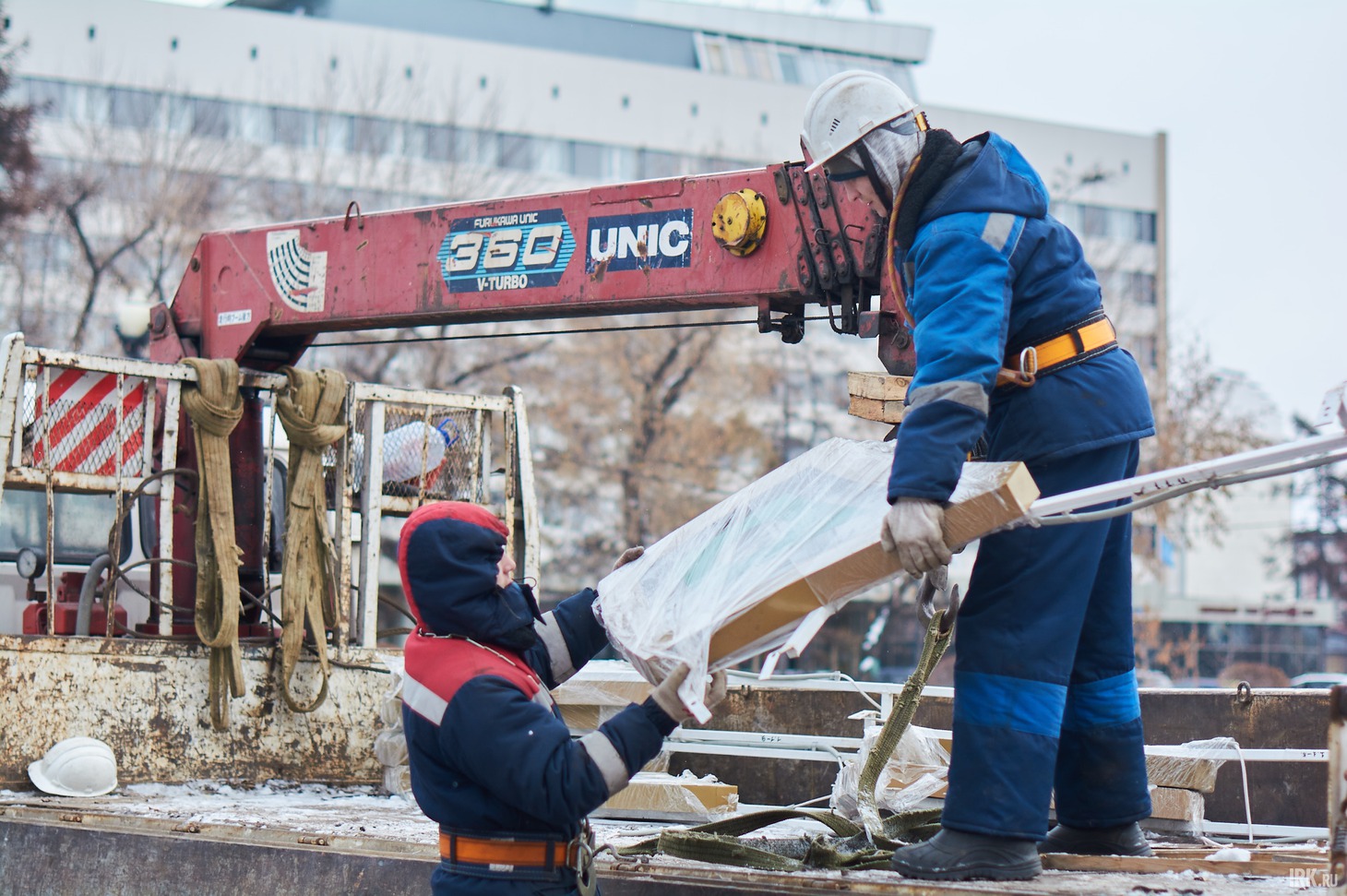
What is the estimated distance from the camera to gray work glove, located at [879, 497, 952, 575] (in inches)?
108

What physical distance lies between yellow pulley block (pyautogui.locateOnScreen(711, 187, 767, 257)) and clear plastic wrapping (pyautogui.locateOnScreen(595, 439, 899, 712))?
1.48 meters

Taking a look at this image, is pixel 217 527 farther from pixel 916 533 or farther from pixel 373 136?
pixel 373 136

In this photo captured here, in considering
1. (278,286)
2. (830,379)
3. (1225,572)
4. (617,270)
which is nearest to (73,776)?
(278,286)

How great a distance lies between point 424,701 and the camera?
9.50 feet

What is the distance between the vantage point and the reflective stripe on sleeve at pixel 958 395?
2883 mm

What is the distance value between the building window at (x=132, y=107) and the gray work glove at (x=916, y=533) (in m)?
23.7

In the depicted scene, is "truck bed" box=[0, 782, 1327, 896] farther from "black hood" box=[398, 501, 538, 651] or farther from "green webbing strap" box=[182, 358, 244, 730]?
"black hood" box=[398, 501, 538, 651]

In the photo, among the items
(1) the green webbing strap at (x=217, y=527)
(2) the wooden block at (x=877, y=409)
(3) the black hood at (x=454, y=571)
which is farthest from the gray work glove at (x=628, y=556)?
(1) the green webbing strap at (x=217, y=527)

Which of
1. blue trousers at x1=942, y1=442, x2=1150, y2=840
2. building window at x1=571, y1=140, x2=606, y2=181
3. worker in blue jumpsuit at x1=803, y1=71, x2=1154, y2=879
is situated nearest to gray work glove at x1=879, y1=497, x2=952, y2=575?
worker in blue jumpsuit at x1=803, y1=71, x2=1154, y2=879

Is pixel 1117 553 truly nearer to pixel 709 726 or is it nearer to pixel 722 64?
pixel 709 726

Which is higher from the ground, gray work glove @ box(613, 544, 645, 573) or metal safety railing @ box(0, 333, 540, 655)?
metal safety railing @ box(0, 333, 540, 655)

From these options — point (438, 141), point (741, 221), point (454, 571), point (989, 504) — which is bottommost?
point (454, 571)

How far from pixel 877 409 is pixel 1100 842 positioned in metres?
1.46

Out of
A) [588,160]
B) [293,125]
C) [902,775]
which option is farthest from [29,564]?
[588,160]
